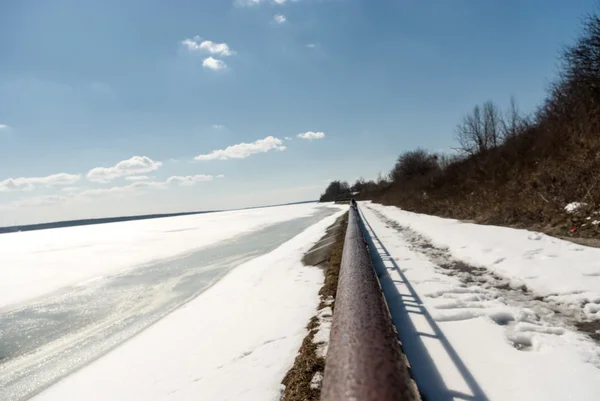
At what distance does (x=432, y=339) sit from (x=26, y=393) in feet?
14.5

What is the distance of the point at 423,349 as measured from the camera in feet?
8.80

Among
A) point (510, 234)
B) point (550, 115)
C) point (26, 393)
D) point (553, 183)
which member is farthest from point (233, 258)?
point (550, 115)

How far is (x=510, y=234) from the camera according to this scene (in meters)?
6.82

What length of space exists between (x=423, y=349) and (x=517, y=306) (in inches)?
59.2

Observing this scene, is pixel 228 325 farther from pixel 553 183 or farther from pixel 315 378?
pixel 553 183

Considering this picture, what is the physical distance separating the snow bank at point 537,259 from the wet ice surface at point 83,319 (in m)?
5.70

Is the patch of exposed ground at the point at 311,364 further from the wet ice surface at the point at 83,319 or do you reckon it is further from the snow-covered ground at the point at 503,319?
the wet ice surface at the point at 83,319

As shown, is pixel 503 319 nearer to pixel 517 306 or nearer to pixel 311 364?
pixel 517 306

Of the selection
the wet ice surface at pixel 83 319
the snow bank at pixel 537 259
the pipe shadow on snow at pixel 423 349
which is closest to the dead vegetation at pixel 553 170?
the snow bank at pixel 537 259

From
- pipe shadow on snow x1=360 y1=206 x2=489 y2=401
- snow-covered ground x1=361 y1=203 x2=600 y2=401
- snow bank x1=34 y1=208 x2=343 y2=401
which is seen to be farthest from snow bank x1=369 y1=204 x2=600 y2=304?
snow bank x1=34 y1=208 x2=343 y2=401

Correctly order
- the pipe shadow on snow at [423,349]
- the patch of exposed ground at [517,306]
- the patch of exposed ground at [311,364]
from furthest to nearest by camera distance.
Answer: the patch of exposed ground at [517,306] → the patch of exposed ground at [311,364] → the pipe shadow on snow at [423,349]

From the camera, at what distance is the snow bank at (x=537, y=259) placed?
3.66 m

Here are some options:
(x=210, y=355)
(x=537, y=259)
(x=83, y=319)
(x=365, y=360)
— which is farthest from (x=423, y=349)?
(x=83, y=319)

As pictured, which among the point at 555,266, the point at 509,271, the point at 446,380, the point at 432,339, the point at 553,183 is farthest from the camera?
the point at 553,183
